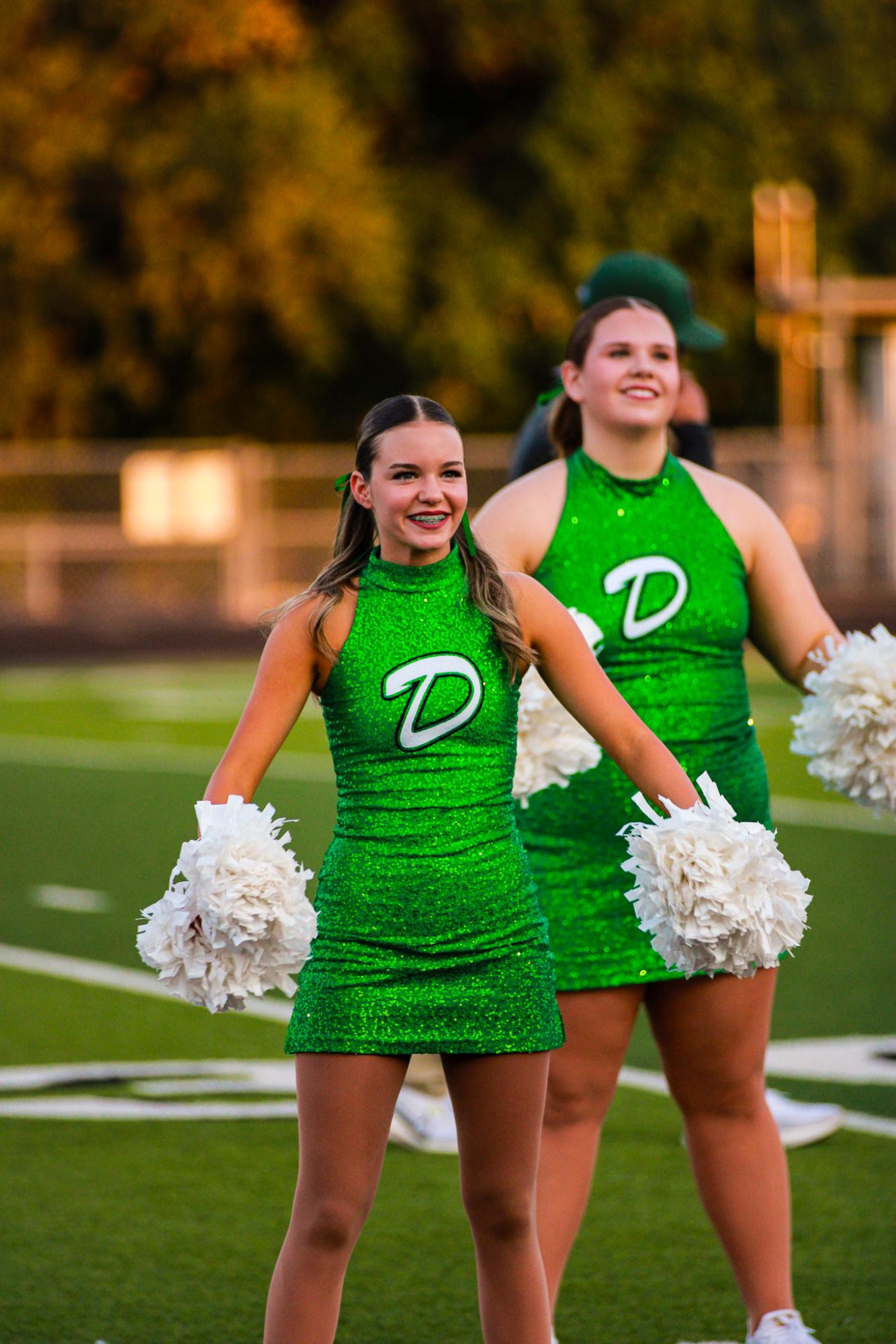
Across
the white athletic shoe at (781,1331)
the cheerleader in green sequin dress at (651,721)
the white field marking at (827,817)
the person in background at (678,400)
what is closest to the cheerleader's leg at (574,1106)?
the cheerleader in green sequin dress at (651,721)

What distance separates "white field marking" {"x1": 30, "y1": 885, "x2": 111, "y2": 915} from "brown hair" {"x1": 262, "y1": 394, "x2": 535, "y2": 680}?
523 cm

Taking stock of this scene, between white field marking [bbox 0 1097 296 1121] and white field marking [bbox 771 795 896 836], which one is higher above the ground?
white field marking [bbox 771 795 896 836]

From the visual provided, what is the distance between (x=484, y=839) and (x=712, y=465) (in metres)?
1.88

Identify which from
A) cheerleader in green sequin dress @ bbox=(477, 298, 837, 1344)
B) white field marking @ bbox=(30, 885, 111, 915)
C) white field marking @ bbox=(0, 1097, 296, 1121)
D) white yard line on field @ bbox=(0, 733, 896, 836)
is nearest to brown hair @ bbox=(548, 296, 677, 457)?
cheerleader in green sequin dress @ bbox=(477, 298, 837, 1344)

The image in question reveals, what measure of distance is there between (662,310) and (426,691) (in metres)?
1.54

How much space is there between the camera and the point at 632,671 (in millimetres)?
3668

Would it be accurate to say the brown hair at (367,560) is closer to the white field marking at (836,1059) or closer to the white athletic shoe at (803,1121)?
the white athletic shoe at (803,1121)

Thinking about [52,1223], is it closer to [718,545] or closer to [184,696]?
[718,545]

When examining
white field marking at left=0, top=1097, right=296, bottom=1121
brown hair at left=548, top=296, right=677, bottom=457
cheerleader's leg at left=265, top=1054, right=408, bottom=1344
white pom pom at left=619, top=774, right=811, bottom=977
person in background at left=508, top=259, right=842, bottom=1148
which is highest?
person in background at left=508, top=259, right=842, bottom=1148

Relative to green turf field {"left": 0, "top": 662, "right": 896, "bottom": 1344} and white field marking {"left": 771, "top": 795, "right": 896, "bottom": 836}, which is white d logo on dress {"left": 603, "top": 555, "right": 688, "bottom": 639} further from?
white field marking {"left": 771, "top": 795, "right": 896, "bottom": 836}

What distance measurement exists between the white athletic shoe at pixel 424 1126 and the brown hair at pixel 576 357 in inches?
73.1

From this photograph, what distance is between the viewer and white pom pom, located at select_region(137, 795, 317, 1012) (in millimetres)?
2797

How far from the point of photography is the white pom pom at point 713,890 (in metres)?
2.91

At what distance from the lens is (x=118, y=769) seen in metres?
13.0
